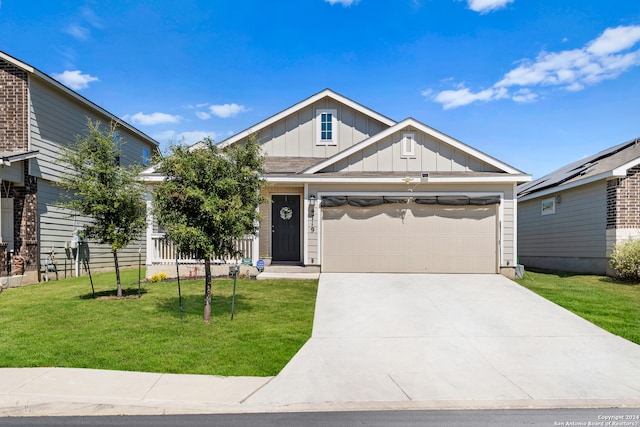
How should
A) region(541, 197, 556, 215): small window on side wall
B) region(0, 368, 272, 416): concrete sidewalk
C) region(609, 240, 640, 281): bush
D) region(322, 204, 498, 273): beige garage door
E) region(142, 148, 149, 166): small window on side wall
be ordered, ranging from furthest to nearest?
region(142, 148, 149, 166): small window on side wall, region(541, 197, 556, 215): small window on side wall, region(322, 204, 498, 273): beige garage door, region(609, 240, 640, 281): bush, region(0, 368, 272, 416): concrete sidewalk

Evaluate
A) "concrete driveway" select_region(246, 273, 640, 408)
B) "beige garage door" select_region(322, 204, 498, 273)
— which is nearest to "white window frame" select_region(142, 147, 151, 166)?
"beige garage door" select_region(322, 204, 498, 273)

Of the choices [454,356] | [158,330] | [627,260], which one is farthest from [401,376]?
[627,260]

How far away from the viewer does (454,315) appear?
27.9 feet

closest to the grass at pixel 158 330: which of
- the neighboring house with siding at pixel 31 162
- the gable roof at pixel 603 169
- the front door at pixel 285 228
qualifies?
the neighboring house with siding at pixel 31 162

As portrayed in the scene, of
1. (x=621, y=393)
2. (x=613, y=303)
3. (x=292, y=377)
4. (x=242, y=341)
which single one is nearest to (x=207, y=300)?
(x=242, y=341)

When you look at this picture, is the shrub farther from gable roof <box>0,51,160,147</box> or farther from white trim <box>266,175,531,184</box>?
gable roof <box>0,51,160,147</box>

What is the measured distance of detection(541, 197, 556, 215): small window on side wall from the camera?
1705 cm

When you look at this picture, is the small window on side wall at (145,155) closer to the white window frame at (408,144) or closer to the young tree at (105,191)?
the young tree at (105,191)

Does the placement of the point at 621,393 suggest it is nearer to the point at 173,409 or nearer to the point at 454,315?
the point at 454,315

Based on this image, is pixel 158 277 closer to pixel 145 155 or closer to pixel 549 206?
pixel 145 155

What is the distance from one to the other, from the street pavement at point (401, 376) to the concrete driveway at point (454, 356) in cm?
2

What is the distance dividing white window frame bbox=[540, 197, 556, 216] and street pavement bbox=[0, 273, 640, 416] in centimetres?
972

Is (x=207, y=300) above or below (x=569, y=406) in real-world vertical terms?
above

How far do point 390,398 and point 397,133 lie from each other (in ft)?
31.1
